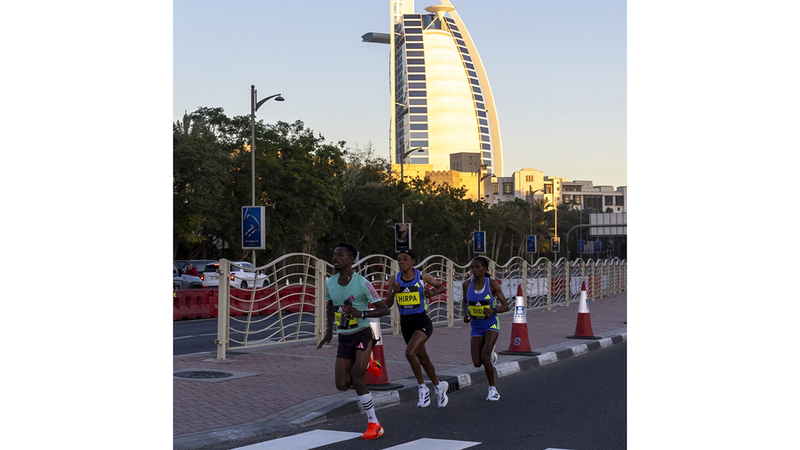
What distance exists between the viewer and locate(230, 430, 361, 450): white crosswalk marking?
7.39m

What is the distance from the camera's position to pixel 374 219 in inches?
2196

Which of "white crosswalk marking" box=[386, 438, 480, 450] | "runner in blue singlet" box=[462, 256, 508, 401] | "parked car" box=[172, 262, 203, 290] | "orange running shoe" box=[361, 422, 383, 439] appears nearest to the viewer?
"white crosswalk marking" box=[386, 438, 480, 450]

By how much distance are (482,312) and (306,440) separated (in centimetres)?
336

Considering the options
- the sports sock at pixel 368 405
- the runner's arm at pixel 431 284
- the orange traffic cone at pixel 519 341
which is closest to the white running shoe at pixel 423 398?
the runner's arm at pixel 431 284

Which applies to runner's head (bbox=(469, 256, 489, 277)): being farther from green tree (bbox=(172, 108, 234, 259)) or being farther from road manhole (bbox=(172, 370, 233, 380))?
green tree (bbox=(172, 108, 234, 259))

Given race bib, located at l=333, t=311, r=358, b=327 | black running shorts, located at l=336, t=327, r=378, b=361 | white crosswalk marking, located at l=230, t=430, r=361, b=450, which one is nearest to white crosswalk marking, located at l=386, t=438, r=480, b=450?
white crosswalk marking, located at l=230, t=430, r=361, b=450

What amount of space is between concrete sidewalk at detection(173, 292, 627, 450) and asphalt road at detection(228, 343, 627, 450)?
0.95 feet

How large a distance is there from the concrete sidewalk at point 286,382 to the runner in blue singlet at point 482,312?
0.63m

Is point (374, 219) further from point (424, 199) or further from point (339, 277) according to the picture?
point (339, 277)

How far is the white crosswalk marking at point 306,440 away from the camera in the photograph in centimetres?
739

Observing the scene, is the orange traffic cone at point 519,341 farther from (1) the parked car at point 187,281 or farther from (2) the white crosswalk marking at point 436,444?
(1) the parked car at point 187,281

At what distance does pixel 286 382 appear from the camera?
432 inches

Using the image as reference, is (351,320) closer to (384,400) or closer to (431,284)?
(384,400)

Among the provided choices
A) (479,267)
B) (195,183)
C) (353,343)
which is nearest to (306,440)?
(353,343)
